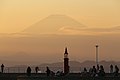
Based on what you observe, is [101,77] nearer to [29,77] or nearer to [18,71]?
[29,77]

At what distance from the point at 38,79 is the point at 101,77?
24.2 feet

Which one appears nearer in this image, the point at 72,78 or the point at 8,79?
the point at 72,78

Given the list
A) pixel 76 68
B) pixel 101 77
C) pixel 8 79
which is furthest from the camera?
pixel 76 68

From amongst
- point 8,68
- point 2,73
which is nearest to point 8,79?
point 2,73

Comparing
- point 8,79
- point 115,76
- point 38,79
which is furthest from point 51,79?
point 8,79

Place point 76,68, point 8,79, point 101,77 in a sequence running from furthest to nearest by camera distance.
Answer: point 76,68 < point 8,79 < point 101,77

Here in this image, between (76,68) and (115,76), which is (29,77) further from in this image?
(76,68)

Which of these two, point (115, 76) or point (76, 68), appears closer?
point (115, 76)

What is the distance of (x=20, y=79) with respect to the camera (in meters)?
73.1

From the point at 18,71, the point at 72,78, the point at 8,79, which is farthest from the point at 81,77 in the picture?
the point at 18,71

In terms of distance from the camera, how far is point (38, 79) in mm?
70875

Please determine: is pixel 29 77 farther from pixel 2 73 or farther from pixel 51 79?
pixel 2 73

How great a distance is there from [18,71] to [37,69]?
12.3ft

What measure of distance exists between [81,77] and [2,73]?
73.5ft
